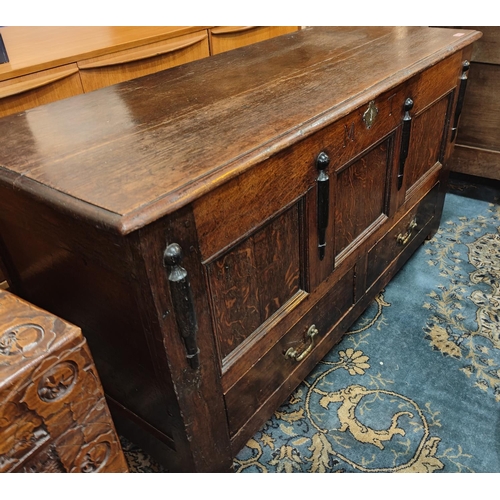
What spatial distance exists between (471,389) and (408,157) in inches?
25.2

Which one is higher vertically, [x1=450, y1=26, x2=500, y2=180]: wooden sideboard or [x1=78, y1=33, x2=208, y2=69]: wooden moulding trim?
[x1=78, y1=33, x2=208, y2=69]: wooden moulding trim

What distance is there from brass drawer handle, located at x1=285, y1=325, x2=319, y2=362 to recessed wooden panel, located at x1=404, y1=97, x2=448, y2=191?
0.53 metres

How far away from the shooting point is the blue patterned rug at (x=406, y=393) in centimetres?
112

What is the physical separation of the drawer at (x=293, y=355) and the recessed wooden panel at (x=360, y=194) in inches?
4.9

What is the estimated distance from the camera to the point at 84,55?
1.56m

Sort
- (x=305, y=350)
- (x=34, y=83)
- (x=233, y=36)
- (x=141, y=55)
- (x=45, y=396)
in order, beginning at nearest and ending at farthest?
(x=45, y=396)
(x=305, y=350)
(x=34, y=83)
(x=141, y=55)
(x=233, y=36)

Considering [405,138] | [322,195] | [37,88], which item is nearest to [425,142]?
[405,138]

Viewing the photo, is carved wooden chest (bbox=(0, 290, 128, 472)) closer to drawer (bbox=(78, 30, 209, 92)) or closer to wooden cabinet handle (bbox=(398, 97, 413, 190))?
wooden cabinet handle (bbox=(398, 97, 413, 190))

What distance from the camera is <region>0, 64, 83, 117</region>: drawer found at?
1.41 meters

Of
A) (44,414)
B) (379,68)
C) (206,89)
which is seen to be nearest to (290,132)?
(206,89)

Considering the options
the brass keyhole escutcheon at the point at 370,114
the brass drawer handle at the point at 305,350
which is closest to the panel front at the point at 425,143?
the brass keyhole escutcheon at the point at 370,114

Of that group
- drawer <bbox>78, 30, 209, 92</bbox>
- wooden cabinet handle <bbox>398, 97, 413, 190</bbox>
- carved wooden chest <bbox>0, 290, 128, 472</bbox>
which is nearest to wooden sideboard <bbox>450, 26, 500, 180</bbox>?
wooden cabinet handle <bbox>398, 97, 413, 190</bbox>

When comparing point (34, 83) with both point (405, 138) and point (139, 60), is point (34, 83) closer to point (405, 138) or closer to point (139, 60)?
point (139, 60)

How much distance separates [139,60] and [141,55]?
0.7 inches
